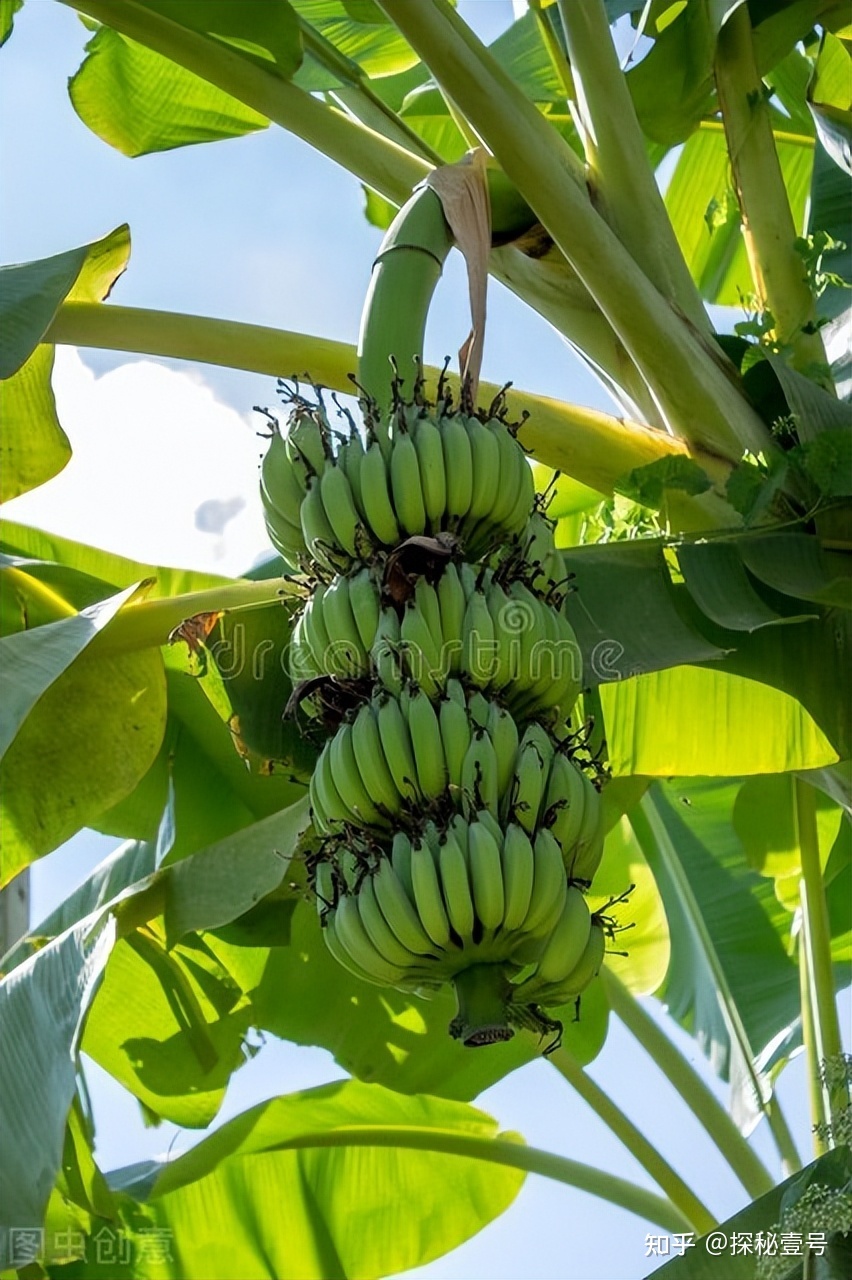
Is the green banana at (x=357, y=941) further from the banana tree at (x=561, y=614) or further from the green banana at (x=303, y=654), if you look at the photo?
the green banana at (x=303, y=654)

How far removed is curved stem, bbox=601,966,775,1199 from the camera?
6.96ft

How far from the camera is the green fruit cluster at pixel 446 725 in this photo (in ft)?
3.45

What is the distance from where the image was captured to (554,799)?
1087mm

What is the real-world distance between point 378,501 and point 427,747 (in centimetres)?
23

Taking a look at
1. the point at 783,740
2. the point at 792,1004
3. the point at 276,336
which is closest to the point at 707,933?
the point at 792,1004

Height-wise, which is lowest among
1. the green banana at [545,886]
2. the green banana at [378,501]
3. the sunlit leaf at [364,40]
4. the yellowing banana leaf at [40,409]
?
the green banana at [545,886]

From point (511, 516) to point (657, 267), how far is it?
0.66m

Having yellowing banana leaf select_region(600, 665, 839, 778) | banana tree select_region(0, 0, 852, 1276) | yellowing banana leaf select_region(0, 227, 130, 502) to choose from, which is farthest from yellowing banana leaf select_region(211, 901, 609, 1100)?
yellowing banana leaf select_region(0, 227, 130, 502)

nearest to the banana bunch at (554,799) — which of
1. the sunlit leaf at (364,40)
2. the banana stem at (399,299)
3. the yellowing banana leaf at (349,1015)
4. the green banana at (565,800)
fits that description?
the green banana at (565,800)

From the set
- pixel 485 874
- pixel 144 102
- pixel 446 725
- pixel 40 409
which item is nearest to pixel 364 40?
pixel 144 102

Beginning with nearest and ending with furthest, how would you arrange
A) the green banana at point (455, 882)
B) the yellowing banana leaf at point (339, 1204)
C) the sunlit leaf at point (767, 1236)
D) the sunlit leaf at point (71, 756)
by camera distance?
the green banana at point (455, 882) < the sunlit leaf at point (767, 1236) < the sunlit leaf at point (71, 756) < the yellowing banana leaf at point (339, 1204)

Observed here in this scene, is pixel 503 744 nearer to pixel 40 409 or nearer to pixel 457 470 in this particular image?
pixel 457 470

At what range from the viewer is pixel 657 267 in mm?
1745

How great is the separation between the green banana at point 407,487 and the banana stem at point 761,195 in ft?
2.68
